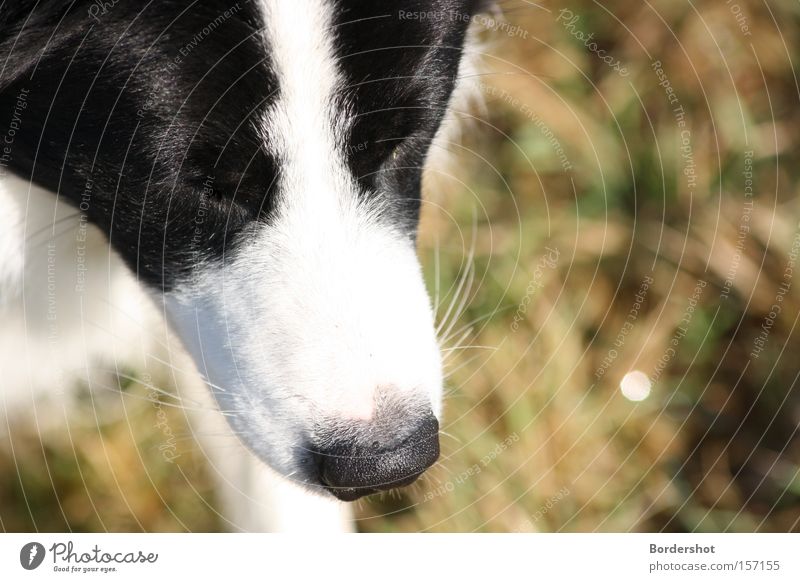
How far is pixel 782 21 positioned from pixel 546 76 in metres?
0.62

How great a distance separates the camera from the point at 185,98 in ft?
3.96

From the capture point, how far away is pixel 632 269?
244 cm

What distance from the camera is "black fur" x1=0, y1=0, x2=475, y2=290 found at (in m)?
1.20

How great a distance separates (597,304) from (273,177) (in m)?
1.37

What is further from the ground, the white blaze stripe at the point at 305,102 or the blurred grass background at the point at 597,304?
the white blaze stripe at the point at 305,102
